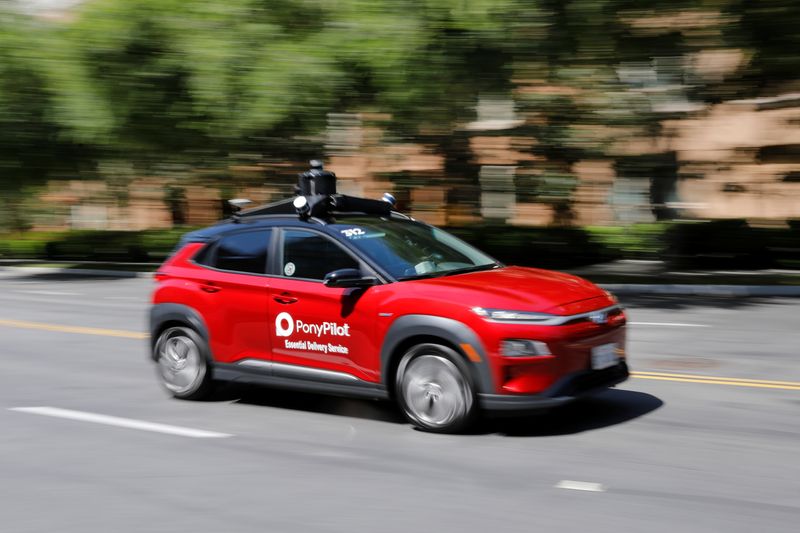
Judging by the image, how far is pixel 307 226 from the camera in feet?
26.8

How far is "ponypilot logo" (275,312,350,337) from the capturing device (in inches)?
303

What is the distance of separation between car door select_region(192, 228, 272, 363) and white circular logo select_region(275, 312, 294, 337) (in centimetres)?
11

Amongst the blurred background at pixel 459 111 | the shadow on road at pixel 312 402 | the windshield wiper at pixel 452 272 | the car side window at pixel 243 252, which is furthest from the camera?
the blurred background at pixel 459 111

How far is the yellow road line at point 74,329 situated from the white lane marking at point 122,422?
4.07 m

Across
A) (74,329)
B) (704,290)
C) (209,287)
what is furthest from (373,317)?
(704,290)

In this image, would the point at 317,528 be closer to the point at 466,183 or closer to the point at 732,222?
the point at 466,183

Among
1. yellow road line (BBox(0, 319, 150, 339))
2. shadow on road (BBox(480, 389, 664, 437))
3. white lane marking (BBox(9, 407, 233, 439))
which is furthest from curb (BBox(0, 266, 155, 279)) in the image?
shadow on road (BBox(480, 389, 664, 437))

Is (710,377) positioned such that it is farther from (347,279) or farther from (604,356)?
(347,279)

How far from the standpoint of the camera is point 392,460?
6.67 m

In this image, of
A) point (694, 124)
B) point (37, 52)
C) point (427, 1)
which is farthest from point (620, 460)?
point (37, 52)

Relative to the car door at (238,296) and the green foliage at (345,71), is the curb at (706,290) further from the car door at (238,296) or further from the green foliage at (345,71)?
the car door at (238,296)

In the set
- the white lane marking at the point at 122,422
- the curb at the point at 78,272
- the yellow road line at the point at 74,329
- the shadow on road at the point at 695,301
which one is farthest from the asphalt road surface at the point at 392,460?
the curb at the point at 78,272

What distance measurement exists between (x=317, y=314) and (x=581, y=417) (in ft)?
6.93

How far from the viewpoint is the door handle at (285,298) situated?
7957mm
